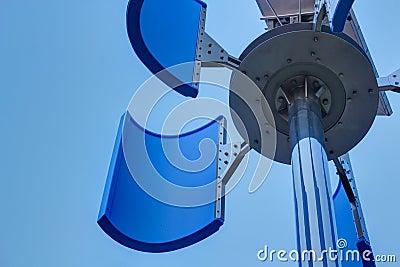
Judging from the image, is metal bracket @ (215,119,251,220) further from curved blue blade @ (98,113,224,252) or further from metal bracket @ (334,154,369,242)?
metal bracket @ (334,154,369,242)

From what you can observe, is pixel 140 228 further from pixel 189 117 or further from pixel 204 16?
pixel 204 16

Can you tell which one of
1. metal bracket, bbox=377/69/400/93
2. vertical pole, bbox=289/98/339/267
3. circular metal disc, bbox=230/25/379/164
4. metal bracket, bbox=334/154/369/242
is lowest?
vertical pole, bbox=289/98/339/267

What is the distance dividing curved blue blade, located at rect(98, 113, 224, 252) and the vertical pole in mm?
506

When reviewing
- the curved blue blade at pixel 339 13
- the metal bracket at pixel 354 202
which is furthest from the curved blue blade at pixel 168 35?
the metal bracket at pixel 354 202

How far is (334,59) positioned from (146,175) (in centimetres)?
96

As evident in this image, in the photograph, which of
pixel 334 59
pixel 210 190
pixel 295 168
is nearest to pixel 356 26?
pixel 334 59

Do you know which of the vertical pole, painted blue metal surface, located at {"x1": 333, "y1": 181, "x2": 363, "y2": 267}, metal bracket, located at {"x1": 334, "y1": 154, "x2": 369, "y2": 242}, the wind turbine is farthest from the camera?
painted blue metal surface, located at {"x1": 333, "y1": 181, "x2": 363, "y2": 267}

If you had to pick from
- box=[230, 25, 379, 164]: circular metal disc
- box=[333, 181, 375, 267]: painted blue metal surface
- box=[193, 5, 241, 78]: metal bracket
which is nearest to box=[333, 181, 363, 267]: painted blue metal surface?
box=[333, 181, 375, 267]: painted blue metal surface

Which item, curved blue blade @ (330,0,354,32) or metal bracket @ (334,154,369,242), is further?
metal bracket @ (334,154,369,242)

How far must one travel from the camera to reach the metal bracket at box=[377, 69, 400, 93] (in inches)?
76.0

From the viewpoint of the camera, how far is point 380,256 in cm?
223

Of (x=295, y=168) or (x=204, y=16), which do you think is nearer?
(x=295, y=168)

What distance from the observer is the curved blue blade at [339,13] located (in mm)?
1515

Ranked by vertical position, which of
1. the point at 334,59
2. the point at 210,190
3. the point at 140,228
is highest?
the point at 334,59
